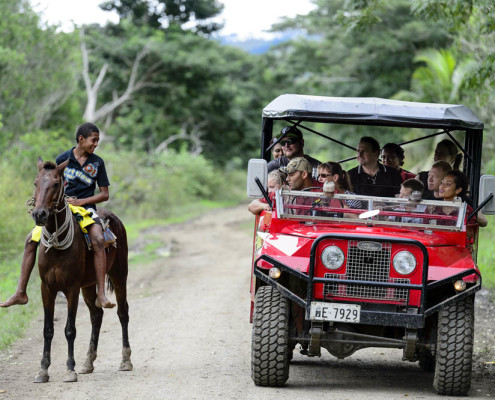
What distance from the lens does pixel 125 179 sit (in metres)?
28.2

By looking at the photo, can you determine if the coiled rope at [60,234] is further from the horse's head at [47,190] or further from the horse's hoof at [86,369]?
the horse's hoof at [86,369]

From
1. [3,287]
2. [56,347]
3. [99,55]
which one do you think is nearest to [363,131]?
[99,55]

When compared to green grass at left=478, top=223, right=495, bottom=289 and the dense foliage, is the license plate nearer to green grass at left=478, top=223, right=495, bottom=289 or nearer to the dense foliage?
green grass at left=478, top=223, right=495, bottom=289

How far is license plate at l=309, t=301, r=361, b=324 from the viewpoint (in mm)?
6680

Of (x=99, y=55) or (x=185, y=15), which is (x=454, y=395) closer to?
(x=99, y=55)

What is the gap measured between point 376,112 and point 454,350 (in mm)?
2226

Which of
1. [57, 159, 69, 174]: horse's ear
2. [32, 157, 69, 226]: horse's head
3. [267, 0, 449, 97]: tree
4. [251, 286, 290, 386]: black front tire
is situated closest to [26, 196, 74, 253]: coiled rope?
[32, 157, 69, 226]: horse's head

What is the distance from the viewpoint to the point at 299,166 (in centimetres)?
791

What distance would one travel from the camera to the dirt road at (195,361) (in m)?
6.99

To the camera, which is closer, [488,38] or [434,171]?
[434,171]

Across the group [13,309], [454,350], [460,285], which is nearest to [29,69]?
[13,309]

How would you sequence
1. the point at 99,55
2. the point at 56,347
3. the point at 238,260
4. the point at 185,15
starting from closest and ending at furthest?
the point at 56,347
the point at 238,260
the point at 99,55
the point at 185,15

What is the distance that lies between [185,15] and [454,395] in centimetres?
3182

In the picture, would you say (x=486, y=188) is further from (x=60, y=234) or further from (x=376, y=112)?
(x=60, y=234)
